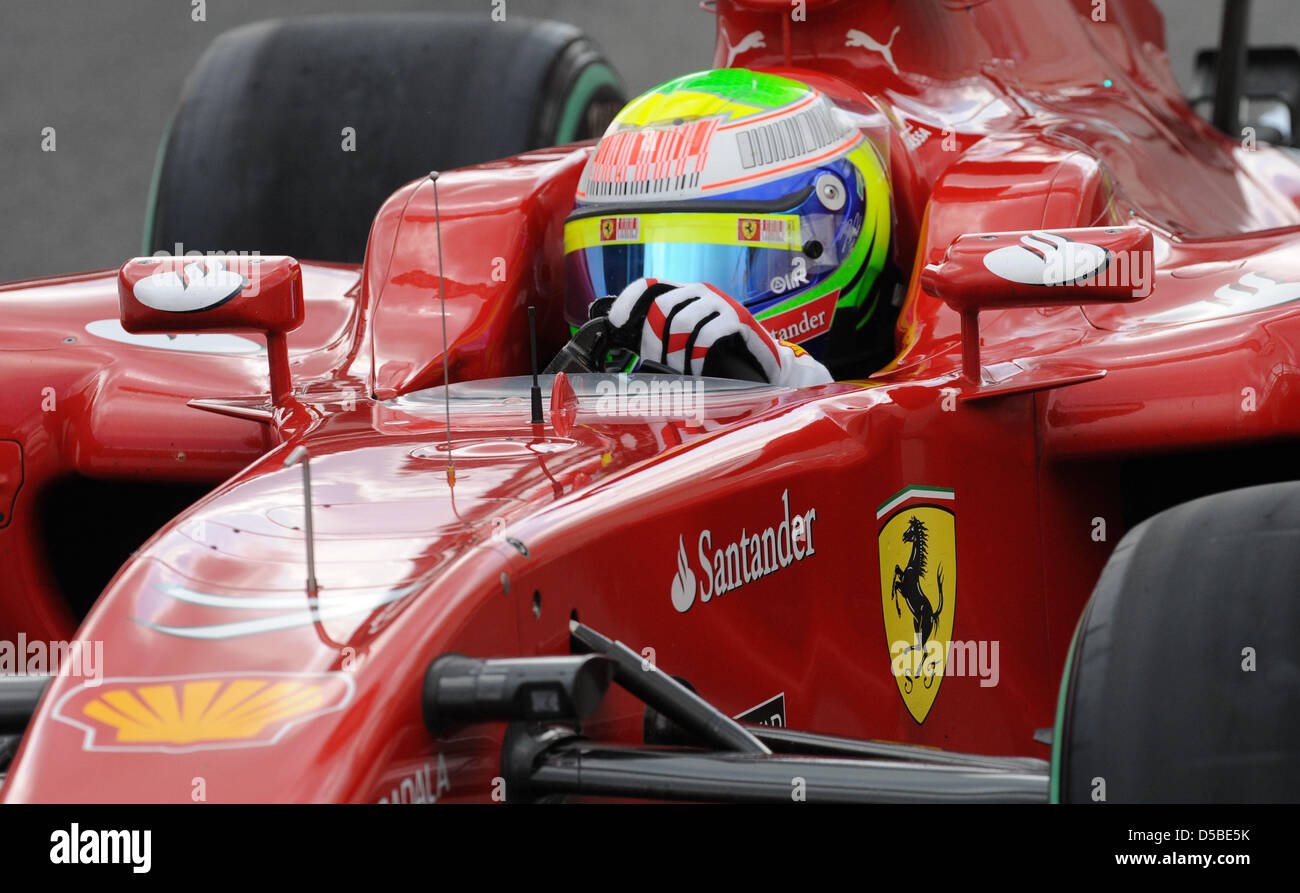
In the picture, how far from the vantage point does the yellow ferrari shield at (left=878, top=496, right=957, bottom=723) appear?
82.7 inches

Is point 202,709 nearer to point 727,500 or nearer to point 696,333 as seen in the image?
point 727,500

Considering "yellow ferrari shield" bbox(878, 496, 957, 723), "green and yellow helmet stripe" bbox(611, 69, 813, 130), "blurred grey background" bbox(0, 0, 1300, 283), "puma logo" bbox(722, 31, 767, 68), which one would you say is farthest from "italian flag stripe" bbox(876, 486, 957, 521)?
"blurred grey background" bbox(0, 0, 1300, 283)

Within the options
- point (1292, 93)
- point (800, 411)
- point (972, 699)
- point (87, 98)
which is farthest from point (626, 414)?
point (87, 98)

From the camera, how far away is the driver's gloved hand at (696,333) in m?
2.29

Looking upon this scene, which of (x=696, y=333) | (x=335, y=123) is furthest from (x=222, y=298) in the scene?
(x=335, y=123)

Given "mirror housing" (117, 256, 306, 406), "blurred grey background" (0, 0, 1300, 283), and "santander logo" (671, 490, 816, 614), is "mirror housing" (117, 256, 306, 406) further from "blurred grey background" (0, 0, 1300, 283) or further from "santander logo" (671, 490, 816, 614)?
"blurred grey background" (0, 0, 1300, 283)

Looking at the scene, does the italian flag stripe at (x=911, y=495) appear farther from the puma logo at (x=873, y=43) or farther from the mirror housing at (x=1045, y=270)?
the puma logo at (x=873, y=43)

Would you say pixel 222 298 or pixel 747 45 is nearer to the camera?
pixel 222 298

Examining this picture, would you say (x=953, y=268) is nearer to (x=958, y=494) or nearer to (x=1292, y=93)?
(x=958, y=494)

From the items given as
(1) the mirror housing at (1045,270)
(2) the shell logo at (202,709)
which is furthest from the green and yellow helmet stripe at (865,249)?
(2) the shell logo at (202,709)

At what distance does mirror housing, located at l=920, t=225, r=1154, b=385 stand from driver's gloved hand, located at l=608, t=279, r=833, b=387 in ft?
0.79

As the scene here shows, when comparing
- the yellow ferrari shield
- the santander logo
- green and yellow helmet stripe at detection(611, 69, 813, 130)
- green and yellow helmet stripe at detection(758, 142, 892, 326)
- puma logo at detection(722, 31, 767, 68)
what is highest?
puma logo at detection(722, 31, 767, 68)

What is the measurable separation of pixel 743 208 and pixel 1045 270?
0.54 meters

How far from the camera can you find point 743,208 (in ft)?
8.26
